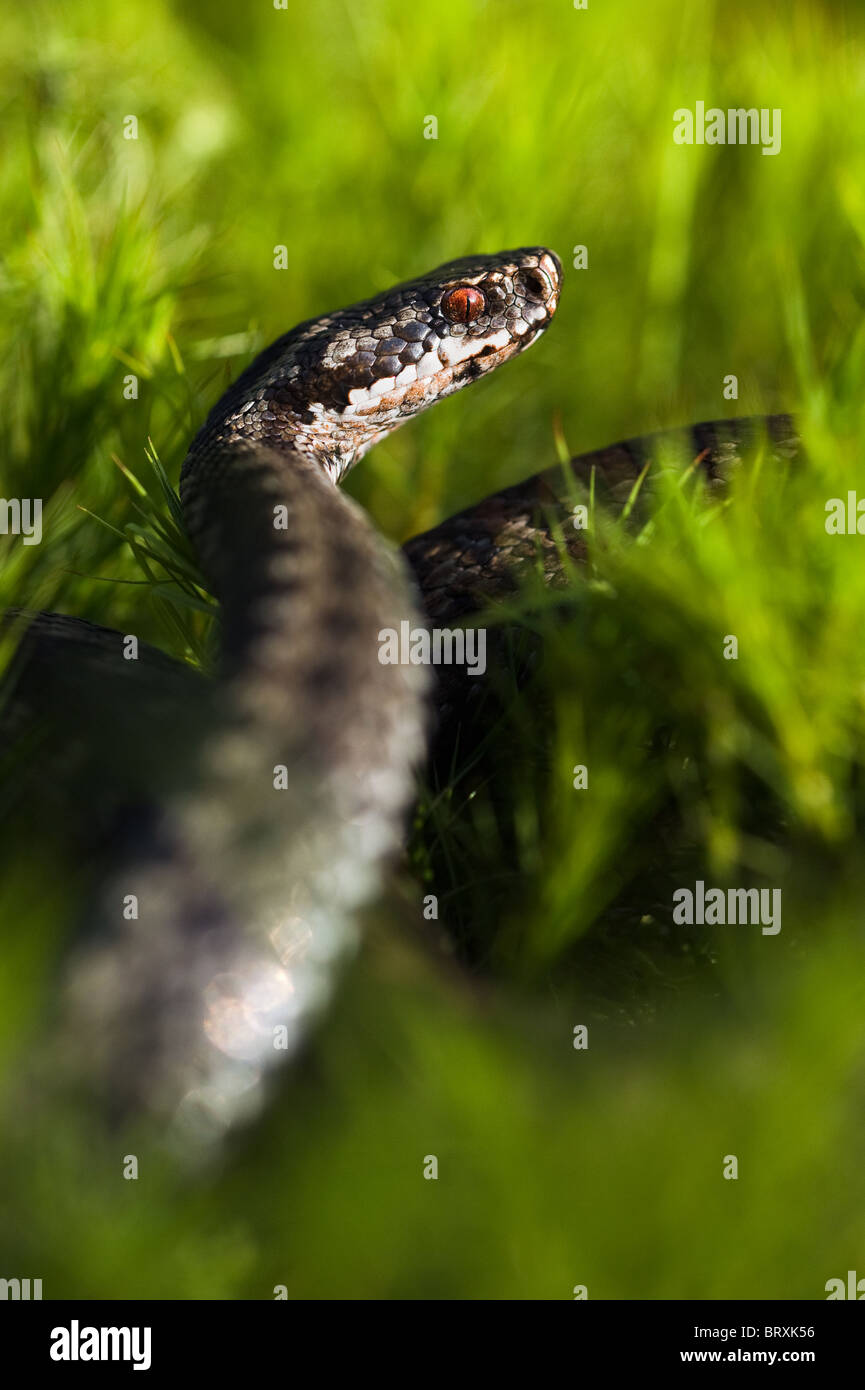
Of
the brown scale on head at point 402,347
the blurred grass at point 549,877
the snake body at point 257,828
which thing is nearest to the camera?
the blurred grass at point 549,877

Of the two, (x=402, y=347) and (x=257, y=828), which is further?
(x=402, y=347)

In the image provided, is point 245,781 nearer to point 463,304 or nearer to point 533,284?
point 463,304

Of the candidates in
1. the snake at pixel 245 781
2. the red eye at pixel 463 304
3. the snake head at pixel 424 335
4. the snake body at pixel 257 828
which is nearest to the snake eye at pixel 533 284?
the snake head at pixel 424 335

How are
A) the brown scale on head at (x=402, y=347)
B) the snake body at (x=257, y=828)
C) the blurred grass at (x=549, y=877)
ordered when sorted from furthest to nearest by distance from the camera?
the brown scale on head at (x=402, y=347)
the snake body at (x=257, y=828)
the blurred grass at (x=549, y=877)

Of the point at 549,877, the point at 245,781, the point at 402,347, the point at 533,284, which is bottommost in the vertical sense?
the point at 549,877

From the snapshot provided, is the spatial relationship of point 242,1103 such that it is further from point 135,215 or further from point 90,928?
point 135,215

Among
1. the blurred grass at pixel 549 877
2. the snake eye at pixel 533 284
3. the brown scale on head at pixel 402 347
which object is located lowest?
the blurred grass at pixel 549 877

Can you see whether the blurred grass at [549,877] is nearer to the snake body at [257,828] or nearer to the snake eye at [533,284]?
the snake body at [257,828]

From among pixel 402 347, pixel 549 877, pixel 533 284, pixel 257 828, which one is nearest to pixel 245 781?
pixel 257 828
